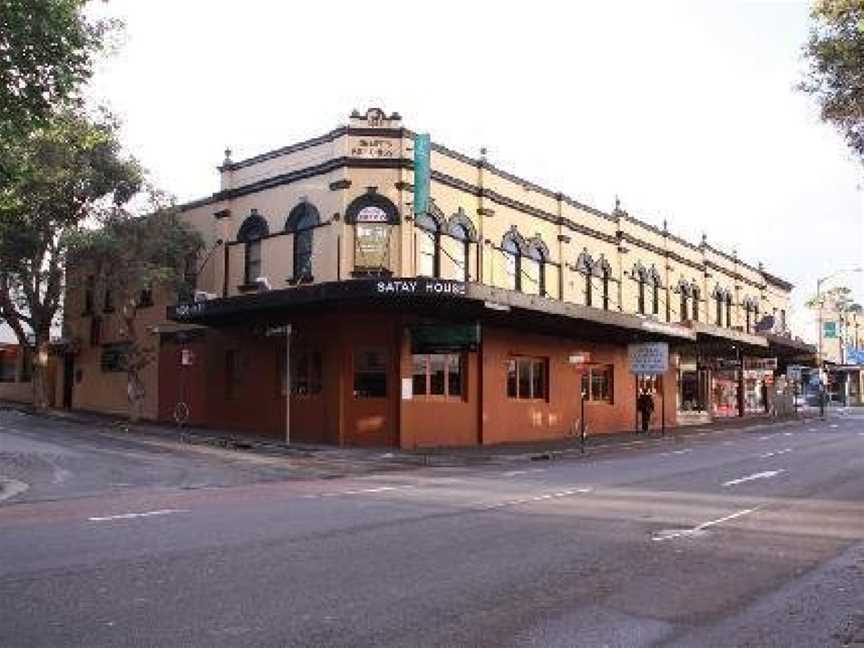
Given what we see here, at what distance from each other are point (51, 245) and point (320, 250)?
1283 cm

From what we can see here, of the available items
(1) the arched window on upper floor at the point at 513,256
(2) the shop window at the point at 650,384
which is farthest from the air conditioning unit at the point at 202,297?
(2) the shop window at the point at 650,384

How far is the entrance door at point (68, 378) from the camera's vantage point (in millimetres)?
41487

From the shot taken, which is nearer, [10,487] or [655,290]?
[10,487]

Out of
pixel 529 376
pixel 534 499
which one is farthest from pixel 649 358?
pixel 534 499

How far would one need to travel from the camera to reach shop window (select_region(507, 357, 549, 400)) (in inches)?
1266

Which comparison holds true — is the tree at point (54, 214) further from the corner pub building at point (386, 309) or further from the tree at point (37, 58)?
the tree at point (37, 58)

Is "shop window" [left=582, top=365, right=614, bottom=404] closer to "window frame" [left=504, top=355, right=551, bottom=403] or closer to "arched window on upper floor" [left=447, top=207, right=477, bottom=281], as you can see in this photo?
"window frame" [left=504, top=355, right=551, bottom=403]

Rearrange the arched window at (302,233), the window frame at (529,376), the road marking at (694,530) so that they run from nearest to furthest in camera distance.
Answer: the road marking at (694,530)
the arched window at (302,233)
the window frame at (529,376)

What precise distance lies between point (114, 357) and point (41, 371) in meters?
3.43

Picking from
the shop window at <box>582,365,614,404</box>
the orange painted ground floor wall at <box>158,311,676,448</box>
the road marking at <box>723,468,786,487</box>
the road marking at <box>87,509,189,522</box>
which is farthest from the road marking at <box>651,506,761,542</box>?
the shop window at <box>582,365,614,404</box>

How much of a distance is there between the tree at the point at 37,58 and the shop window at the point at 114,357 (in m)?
23.7

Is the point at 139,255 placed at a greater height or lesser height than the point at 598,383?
greater

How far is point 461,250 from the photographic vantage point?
3033 centimetres

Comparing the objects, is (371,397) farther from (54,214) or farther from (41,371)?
(41,371)
